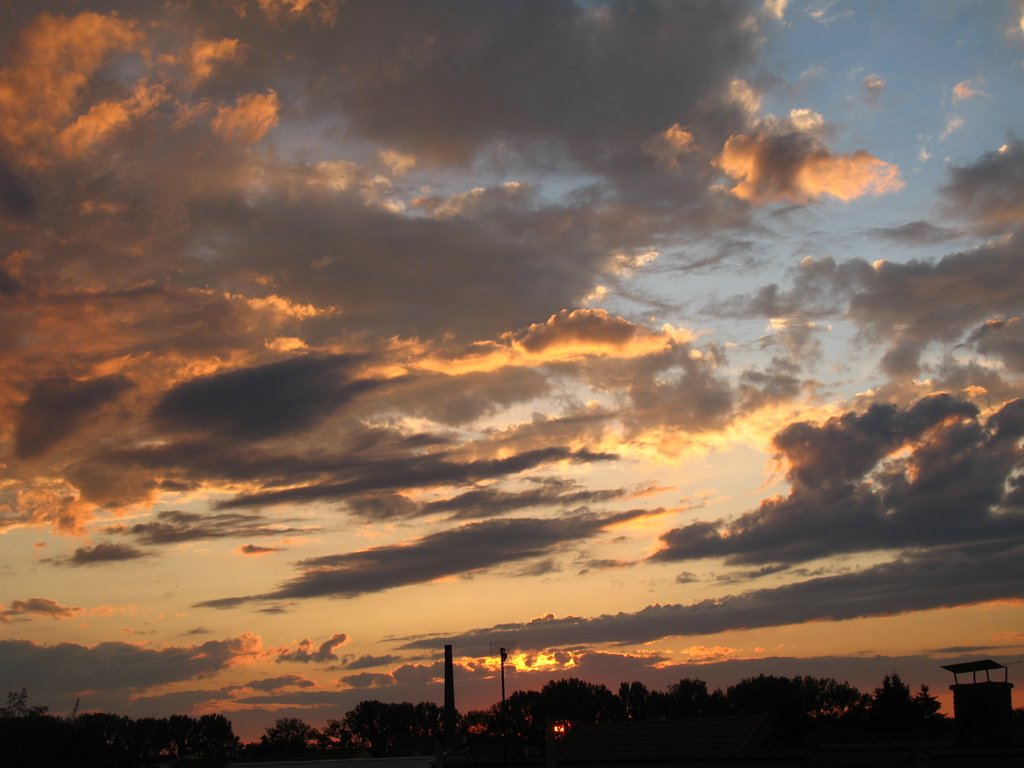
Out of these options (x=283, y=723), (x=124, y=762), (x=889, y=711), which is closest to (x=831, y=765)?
(x=889, y=711)

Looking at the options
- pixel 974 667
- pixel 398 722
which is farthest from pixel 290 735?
pixel 974 667

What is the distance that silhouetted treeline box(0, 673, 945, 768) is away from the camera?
5630 inches

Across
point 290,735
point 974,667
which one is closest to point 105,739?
point 290,735

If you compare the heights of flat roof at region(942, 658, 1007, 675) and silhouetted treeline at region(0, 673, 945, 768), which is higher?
flat roof at region(942, 658, 1007, 675)

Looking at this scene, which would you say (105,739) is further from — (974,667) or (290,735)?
(974,667)

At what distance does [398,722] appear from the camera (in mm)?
185000

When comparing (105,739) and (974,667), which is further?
(105,739)

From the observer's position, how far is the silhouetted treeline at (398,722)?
14300 cm

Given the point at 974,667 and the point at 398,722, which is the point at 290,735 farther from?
the point at 974,667

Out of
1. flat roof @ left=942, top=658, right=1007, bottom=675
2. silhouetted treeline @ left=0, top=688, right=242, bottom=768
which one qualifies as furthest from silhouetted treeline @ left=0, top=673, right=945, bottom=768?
flat roof @ left=942, top=658, right=1007, bottom=675

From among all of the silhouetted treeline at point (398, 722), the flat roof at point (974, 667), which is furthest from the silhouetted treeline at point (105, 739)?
the flat roof at point (974, 667)

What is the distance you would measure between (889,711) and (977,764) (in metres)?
54.2

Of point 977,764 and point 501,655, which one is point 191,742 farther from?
point 977,764

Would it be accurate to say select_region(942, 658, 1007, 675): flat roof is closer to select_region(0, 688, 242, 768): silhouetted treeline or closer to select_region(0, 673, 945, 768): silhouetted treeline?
select_region(0, 673, 945, 768): silhouetted treeline
